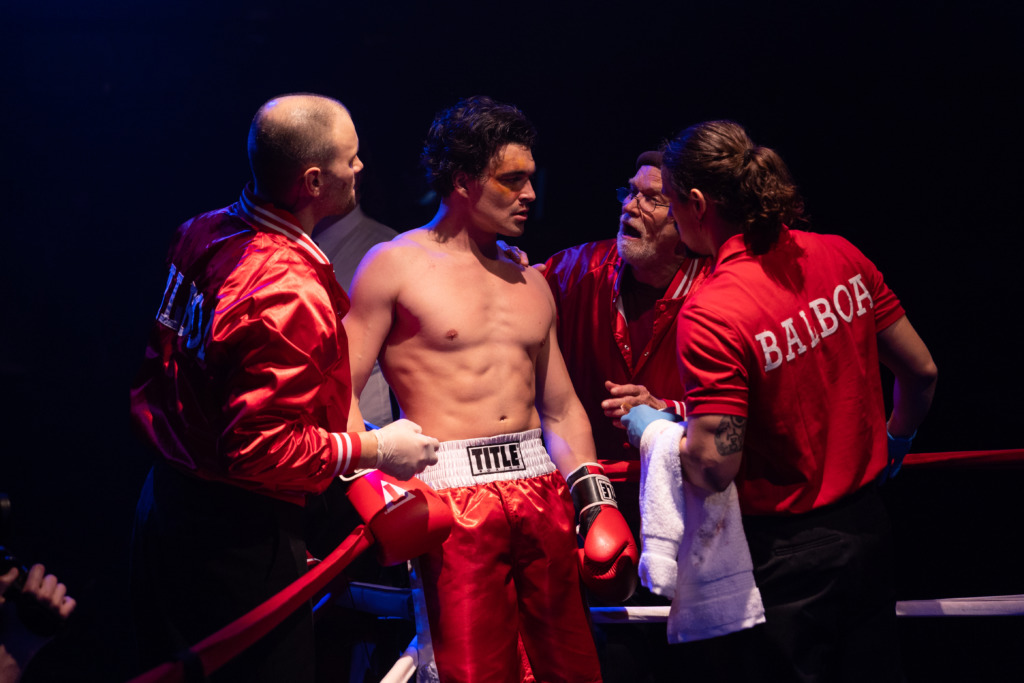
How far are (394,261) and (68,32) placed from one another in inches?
66.6

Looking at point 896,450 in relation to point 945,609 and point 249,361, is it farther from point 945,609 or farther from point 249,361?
point 249,361

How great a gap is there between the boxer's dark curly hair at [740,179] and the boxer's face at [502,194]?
0.58 m

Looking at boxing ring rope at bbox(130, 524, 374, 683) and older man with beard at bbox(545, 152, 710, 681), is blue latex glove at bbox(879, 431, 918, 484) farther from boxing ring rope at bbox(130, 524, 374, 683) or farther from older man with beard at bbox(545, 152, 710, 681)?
boxing ring rope at bbox(130, 524, 374, 683)

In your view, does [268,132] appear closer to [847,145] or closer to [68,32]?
[68,32]

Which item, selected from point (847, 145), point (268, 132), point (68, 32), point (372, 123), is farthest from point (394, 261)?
point (847, 145)

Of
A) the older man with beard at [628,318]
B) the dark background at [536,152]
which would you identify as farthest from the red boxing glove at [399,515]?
the dark background at [536,152]

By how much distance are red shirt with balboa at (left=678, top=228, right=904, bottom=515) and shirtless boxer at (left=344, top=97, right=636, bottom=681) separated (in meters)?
Result: 0.57

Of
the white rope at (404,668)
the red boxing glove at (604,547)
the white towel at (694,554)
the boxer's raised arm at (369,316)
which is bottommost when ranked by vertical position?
the white rope at (404,668)

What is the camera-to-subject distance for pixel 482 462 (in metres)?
2.17

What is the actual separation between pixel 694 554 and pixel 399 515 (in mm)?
705

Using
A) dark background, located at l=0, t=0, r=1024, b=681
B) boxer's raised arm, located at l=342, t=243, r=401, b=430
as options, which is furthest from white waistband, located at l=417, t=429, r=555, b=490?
dark background, located at l=0, t=0, r=1024, b=681

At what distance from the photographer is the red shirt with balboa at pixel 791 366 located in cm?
171

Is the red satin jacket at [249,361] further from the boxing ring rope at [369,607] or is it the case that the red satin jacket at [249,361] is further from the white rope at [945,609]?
the white rope at [945,609]

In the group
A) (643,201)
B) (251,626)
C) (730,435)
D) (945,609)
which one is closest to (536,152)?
(643,201)
